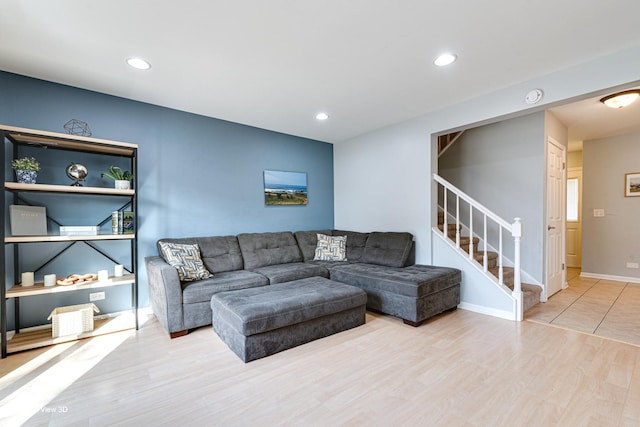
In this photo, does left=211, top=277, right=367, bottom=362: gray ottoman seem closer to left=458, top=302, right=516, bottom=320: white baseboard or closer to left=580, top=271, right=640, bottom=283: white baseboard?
left=458, top=302, right=516, bottom=320: white baseboard

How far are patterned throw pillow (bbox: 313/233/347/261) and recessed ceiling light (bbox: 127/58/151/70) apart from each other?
2965 millimetres

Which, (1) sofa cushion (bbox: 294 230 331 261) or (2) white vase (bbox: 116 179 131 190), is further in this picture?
(1) sofa cushion (bbox: 294 230 331 261)

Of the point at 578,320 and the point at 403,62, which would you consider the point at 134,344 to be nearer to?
the point at 403,62

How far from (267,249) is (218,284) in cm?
111

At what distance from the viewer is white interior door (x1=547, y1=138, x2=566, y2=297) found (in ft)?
12.4

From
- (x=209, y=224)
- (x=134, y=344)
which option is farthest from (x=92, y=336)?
(x=209, y=224)

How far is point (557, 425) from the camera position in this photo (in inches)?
59.7

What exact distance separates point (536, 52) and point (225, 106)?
122 inches

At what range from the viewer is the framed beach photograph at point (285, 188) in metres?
4.36

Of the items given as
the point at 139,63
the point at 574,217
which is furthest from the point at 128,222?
the point at 574,217

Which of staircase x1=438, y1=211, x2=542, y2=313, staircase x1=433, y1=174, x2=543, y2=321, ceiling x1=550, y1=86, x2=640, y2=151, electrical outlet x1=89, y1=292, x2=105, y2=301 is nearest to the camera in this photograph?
electrical outlet x1=89, y1=292, x2=105, y2=301

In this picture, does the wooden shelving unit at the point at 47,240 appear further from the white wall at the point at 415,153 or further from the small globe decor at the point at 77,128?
the white wall at the point at 415,153

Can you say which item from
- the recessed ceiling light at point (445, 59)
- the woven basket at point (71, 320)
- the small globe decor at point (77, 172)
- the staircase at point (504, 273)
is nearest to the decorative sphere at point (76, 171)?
the small globe decor at point (77, 172)

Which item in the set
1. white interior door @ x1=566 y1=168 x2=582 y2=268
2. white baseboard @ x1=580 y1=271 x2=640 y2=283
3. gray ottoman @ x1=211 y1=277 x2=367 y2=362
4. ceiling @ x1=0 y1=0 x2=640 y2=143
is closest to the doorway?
white baseboard @ x1=580 y1=271 x2=640 y2=283
